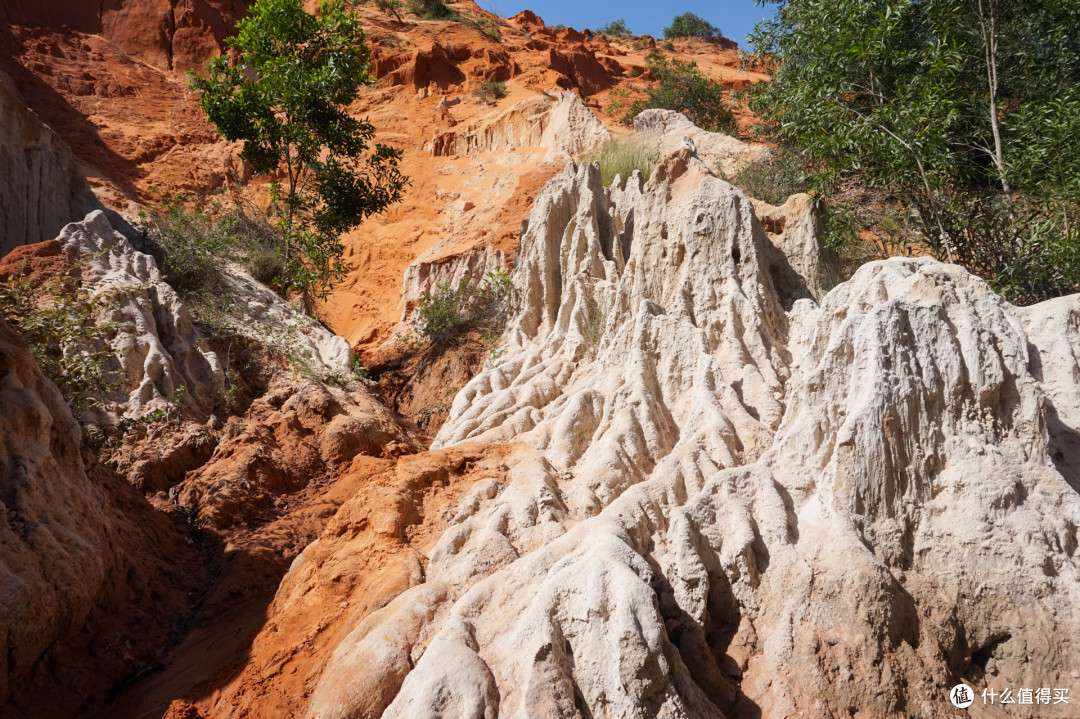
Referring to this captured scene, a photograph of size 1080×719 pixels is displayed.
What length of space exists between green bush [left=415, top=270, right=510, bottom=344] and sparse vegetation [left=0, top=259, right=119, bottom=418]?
5.58 m

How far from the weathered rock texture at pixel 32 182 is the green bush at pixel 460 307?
717cm

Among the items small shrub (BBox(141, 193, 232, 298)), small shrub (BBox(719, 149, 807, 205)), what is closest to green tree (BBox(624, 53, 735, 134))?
small shrub (BBox(719, 149, 807, 205))

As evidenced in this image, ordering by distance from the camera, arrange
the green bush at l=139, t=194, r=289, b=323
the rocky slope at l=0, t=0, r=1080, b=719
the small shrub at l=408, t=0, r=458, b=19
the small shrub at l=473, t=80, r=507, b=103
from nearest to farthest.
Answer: the rocky slope at l=0, t=0, r=1080, b=719
the green bush at l=139, t=194, r=289, b=323
the small shrub at l=473, t=80, r=507, b=103
the small shrub at l=408, t=0, r=458, b=19

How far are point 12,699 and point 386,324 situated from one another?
10908 millimetres

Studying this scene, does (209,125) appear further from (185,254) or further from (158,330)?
(158,330)

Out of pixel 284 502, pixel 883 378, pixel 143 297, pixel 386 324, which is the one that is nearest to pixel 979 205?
pixel 883 378

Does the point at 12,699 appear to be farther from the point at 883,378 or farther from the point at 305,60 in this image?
the point at 305,60

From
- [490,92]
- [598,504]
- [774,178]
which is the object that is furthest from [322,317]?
[490,92]

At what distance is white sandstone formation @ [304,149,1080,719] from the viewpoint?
4184mm

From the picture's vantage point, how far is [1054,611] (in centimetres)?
446

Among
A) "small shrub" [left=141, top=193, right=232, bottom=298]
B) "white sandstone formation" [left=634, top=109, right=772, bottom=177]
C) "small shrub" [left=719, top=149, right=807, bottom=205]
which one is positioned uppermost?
"white sandstone formation" [left=634, top=109, right=772, bottom=177]

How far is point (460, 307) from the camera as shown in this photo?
12.9 metres

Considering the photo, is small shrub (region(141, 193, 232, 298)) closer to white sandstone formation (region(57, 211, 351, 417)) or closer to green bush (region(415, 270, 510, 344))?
white sandstone formation (region(57, 211, 351, 417))

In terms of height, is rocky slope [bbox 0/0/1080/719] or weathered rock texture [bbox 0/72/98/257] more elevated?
weathered rock texture [bbox 0/72/98/257]
